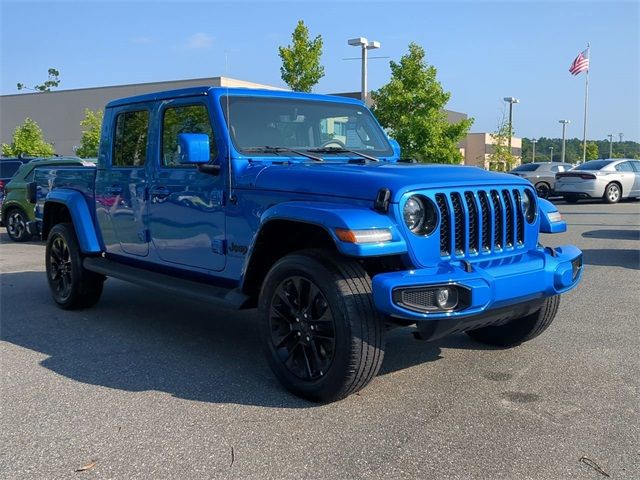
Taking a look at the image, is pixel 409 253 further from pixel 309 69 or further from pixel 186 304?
pixel 309 69

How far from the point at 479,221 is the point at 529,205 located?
728 millimetres

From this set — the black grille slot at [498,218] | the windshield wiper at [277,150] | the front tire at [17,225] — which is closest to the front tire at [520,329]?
the black grille slot at [498,218]

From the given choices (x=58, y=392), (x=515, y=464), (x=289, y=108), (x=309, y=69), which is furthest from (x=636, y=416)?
(x=309, y=69)

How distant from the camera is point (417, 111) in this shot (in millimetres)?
20125

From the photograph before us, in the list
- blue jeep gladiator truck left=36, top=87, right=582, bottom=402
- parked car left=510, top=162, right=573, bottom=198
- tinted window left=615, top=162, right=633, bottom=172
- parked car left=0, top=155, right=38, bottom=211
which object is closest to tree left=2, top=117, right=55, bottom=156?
parked car left=0, top=155, right=38, bottom=211

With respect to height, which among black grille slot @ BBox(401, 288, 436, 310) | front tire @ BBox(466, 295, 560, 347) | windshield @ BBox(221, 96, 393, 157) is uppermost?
windshield @ BBox(221, 96, 393, 157)

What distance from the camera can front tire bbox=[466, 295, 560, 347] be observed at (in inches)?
180

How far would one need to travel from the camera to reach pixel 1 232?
1466 centimetres

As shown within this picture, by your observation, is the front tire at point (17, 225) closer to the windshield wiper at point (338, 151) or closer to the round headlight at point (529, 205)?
the windshield wiper at point (338, 151)

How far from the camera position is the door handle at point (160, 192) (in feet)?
16.6

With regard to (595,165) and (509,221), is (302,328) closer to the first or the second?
(509,221)

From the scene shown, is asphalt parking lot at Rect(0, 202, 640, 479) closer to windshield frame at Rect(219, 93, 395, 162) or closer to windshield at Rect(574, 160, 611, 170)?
windshield frame at Rect(219, 93, 395, 162)

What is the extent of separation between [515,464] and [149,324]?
3.84 metres

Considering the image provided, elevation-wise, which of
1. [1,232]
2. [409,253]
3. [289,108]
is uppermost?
[289,108]
